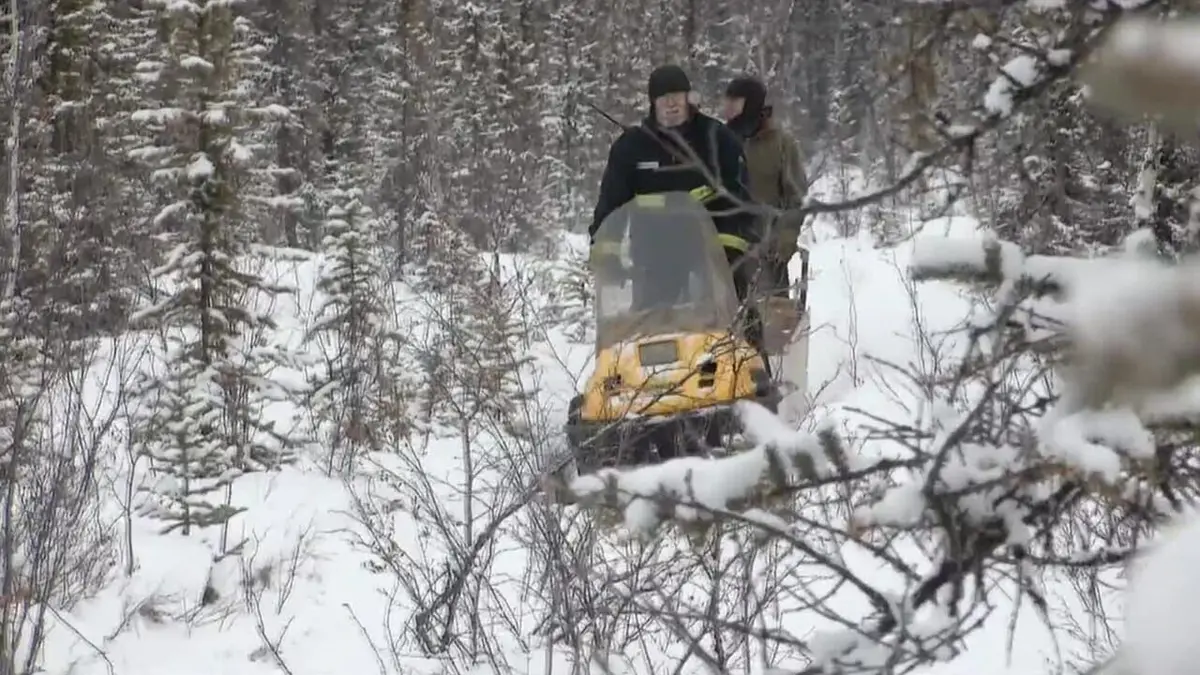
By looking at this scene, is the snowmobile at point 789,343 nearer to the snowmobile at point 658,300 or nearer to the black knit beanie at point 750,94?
the snowmobile at point 658,300

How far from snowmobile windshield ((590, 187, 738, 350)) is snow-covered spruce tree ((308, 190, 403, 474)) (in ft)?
9.89

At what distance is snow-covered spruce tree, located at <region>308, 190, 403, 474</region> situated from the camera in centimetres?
845

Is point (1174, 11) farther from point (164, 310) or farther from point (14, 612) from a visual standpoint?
point (164, 310)

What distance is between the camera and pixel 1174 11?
65.5 inches

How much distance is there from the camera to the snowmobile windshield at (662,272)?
554 cm

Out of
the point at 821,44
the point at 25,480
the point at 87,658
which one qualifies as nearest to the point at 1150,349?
the point at 821,44

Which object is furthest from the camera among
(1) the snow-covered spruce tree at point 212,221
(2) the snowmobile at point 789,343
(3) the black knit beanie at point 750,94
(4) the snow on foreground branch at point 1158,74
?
(1) the snow-covered spruce tree at point 212,221

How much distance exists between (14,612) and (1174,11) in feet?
13.6

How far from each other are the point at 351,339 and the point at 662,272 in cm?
471

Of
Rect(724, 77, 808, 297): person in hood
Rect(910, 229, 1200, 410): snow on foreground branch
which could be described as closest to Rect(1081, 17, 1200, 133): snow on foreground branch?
Rect(910, 229, 1200, 410): snow on foreground branch

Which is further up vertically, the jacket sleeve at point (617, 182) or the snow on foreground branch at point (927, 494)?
the jacket sleeve at point (617, 182)

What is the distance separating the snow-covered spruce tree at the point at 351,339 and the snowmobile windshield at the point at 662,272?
9.89 feet

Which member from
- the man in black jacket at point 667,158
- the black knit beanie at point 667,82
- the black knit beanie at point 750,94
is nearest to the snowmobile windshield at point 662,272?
the man in black jacket at point 667,158

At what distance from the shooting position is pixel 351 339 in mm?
9656
